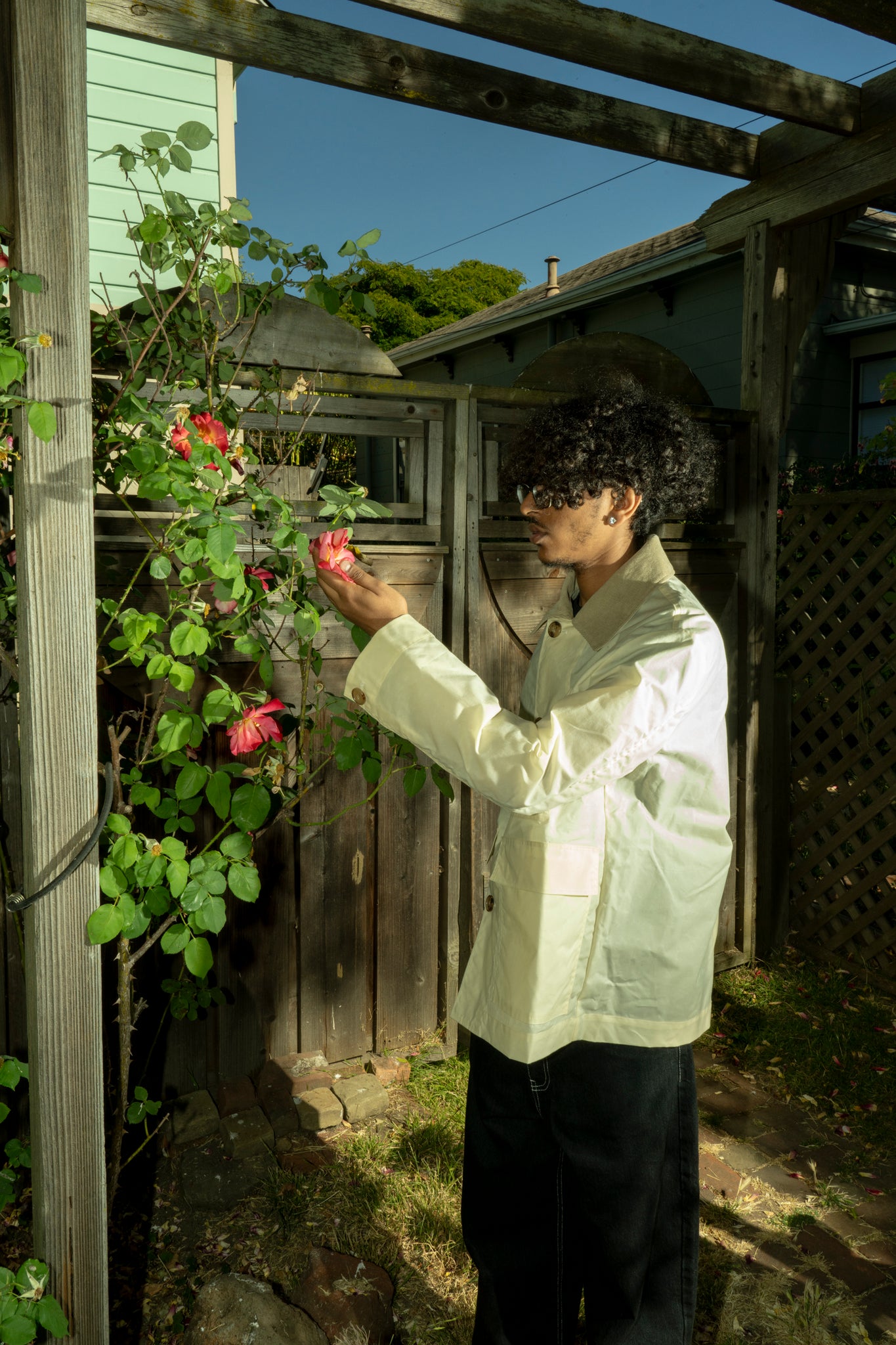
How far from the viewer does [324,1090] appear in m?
2.87

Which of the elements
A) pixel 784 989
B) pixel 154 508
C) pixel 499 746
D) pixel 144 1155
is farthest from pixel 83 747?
pixel 784 989

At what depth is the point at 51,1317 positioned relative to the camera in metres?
1.32

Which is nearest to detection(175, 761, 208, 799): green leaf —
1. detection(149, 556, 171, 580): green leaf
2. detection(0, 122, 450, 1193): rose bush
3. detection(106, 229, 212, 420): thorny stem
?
detection(0, 122, 450, 1193): rose bush

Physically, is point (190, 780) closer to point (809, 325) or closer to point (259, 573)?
point (259, 573)

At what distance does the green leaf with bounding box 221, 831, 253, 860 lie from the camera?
176cm

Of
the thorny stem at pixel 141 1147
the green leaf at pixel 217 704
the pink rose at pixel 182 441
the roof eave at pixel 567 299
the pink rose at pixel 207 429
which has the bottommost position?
the thorny stem at pixel 141 1147

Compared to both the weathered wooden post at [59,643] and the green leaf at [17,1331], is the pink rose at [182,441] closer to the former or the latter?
the weathered wooden post at [59,643]

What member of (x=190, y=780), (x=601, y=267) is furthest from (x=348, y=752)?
(x=601, y=267)

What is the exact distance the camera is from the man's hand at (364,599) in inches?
60.1

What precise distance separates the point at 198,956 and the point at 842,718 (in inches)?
122

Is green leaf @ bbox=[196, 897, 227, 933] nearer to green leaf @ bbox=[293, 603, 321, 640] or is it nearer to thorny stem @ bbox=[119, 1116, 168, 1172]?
green leaf @ bbox=[293, 603, 321, 640]

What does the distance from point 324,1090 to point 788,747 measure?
238 cm

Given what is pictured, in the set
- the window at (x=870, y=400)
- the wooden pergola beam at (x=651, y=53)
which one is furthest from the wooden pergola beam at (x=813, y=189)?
the window at (x=870, y=400)

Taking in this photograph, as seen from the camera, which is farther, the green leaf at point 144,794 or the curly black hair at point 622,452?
the green leaf at point 144,794
